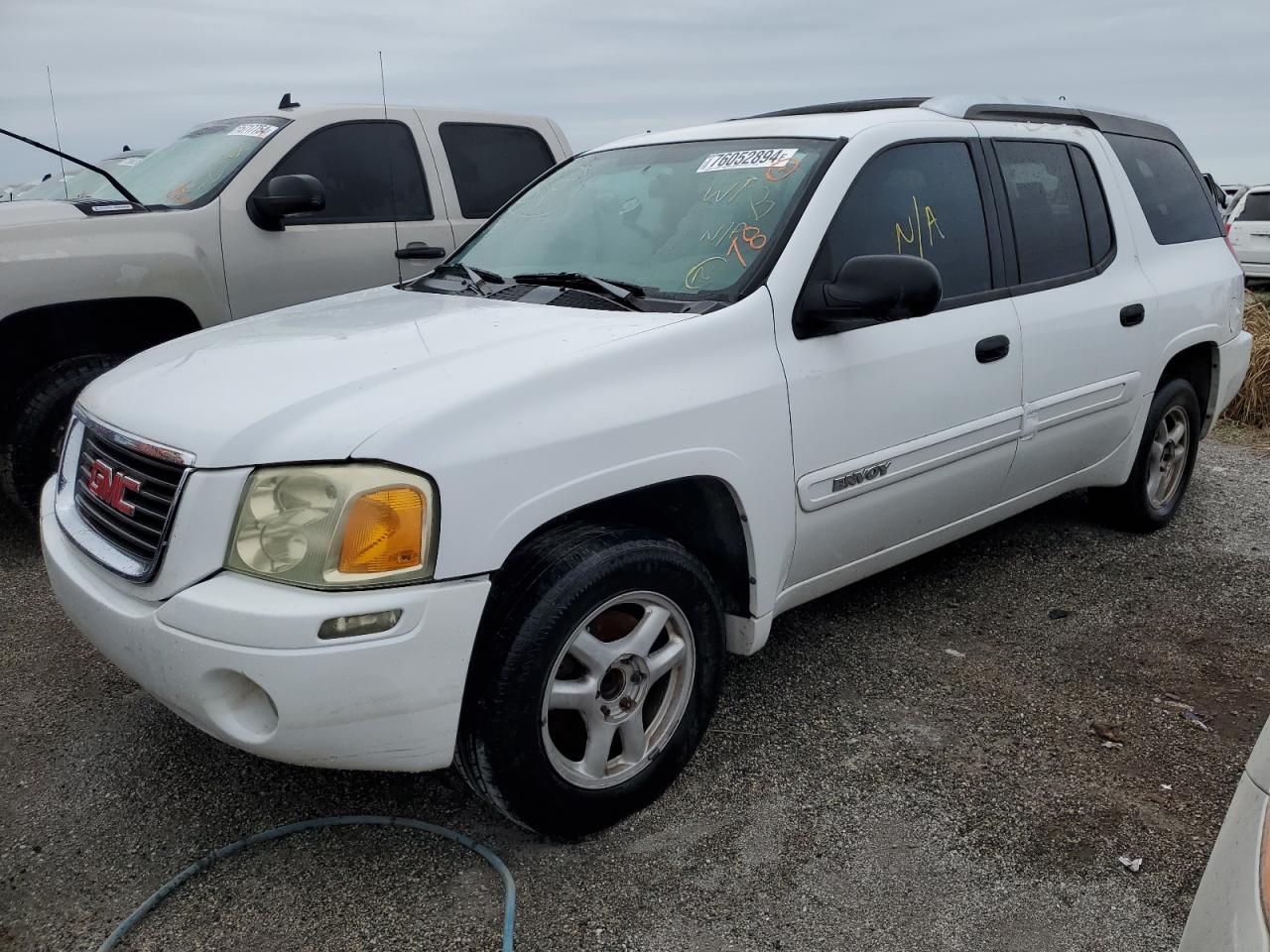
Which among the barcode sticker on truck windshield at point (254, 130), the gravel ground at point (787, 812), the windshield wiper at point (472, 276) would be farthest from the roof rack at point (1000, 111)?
the barcode sticker on truck windshield at point (254, 130)

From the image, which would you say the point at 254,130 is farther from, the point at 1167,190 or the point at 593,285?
the point at 1167,190

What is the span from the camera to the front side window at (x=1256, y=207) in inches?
587

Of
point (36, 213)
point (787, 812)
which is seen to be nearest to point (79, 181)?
point (36, 213)

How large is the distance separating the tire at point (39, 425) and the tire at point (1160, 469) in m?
4.38

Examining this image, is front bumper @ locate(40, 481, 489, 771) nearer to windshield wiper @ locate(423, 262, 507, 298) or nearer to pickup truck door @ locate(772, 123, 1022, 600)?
pickup truck door @ locate(772, 123, 1022, 600)

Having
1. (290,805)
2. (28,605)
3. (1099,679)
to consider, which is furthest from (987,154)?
(28,605)

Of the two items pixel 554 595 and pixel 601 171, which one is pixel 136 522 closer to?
pixel 554 595

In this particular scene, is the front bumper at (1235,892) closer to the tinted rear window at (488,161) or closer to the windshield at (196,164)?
the windshield at (196,164)

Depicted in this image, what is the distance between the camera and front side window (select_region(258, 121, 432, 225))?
5.56 meters

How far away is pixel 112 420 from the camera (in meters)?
2.74

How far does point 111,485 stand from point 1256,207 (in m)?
16.1

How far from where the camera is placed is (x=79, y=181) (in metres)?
6.27

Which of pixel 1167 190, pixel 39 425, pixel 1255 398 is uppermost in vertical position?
pixel 1167 190

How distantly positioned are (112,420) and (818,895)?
6.65ft
